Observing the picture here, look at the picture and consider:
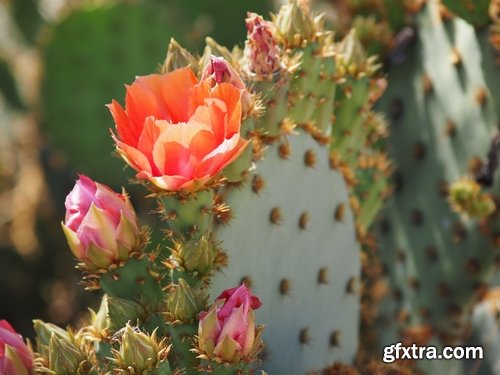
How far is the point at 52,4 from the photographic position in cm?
341

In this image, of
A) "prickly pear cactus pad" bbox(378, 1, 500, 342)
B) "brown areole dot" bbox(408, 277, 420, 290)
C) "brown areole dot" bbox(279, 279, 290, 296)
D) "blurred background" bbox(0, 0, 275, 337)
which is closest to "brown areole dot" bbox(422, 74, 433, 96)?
"prickly pear cactus pad" bbox(378, 1, 500, 342)

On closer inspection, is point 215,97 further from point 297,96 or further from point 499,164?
point 499,164

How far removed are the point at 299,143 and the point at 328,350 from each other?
0.33m

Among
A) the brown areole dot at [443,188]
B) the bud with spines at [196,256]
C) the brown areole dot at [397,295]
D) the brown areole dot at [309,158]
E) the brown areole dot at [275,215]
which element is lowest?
the bud with spines at [196,256]

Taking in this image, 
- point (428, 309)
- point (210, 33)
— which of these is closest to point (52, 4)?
point (210, 33)

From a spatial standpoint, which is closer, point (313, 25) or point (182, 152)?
point (182, 152)

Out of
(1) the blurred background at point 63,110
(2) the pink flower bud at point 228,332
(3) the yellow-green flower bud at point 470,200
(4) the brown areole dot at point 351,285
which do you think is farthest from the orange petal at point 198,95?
(1) the blurred background at point 63,110

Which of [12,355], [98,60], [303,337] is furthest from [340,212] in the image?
[98,60]

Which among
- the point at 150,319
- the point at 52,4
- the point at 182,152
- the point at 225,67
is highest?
the point at 52,4

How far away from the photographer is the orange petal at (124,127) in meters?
1.10

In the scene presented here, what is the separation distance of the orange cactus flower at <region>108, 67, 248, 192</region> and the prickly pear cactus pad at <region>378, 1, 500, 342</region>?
65cm

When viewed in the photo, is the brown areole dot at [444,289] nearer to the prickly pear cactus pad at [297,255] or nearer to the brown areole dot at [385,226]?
the brown areole dot at [385,226]

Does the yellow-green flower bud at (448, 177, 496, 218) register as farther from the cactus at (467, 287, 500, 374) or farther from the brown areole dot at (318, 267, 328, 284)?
the brown areole dot at (318, 267, 328, 284)

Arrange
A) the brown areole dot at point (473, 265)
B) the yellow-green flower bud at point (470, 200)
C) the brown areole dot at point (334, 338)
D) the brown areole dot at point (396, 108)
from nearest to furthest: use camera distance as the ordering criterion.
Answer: the brown areole dot at point (334, 338)
the yellow-green flower bud at point (470, 200)
the brown areole dot at point (473, 265)
the brown areole dot at point (396, 108)
